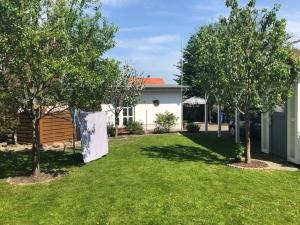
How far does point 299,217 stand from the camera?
26.8ft

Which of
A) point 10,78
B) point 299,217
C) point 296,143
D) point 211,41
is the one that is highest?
point 211,41

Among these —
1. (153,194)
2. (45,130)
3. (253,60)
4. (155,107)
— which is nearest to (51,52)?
(153,194)

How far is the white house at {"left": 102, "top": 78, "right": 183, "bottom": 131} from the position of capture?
28938 millimetres

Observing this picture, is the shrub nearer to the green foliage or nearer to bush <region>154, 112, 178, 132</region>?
the green foliage

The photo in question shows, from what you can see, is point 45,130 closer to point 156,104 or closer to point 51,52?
point 51,52

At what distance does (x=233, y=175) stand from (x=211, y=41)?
4689mm

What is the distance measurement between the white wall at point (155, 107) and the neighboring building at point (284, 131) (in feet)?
41.8

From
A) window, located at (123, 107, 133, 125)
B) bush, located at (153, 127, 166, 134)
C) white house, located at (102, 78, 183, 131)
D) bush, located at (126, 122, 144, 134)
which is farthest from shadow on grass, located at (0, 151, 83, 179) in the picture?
white house, located at (102, 78, 183, 131)

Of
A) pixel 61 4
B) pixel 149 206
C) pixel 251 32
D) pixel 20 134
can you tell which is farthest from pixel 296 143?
pixel 20 134

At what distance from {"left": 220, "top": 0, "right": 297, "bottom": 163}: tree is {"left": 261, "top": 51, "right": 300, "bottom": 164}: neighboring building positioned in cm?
96

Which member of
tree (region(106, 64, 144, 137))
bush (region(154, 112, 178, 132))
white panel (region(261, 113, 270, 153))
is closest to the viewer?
white panel (region(261, 113, 270, 153))

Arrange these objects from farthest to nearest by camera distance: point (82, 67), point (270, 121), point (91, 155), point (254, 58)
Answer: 1. point (270, 121)
2. point (91, 155)
3. point (254, 58)
4. point (82, 67)

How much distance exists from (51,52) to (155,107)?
18.1m

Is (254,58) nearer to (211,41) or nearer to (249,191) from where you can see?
(211,41)
